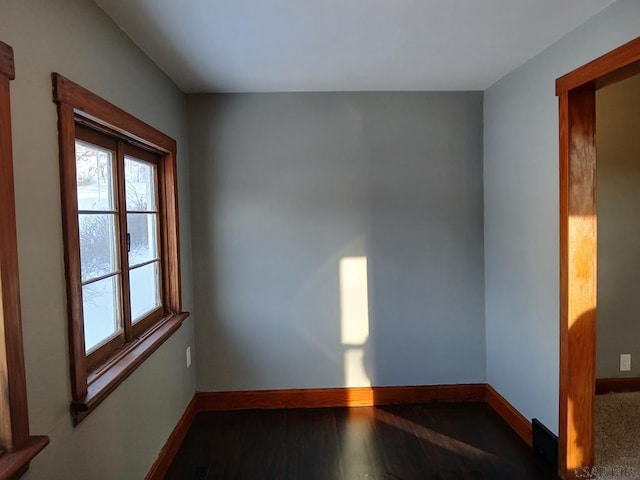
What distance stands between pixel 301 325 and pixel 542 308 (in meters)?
1.59

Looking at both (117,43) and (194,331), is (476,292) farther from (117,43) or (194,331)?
(117,43)

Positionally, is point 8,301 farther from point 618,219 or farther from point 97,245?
point 618,219

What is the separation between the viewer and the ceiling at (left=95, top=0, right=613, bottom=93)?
1.79m

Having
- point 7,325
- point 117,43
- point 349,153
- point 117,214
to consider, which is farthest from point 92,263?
point 349,153

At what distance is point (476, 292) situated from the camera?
316cm

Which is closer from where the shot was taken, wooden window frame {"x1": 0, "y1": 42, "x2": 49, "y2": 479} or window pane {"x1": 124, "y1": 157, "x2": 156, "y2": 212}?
wooden window frame {"x1": 0, "y1": 42, "x2": 49, "y2": 479}

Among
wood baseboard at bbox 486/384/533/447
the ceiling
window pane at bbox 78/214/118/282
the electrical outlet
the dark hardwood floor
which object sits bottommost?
the dark hardwood floor

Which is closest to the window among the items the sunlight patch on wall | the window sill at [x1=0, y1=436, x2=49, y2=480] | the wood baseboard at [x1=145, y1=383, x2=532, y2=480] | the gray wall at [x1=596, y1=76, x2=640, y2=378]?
the window sill at [x1=0, y1=436, x2=49, y2=480]

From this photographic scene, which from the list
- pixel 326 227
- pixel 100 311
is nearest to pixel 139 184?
pixel 100 311

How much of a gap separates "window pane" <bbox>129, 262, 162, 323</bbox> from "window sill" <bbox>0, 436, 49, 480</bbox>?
3.41 feet

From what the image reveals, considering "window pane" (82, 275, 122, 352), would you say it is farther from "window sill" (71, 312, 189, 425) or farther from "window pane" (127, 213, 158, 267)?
"window pane" (127, 213, 158, 267)

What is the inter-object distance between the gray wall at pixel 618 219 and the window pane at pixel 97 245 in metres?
3.20

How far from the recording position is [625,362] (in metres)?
3.11

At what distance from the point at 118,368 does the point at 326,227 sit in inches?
66.4
